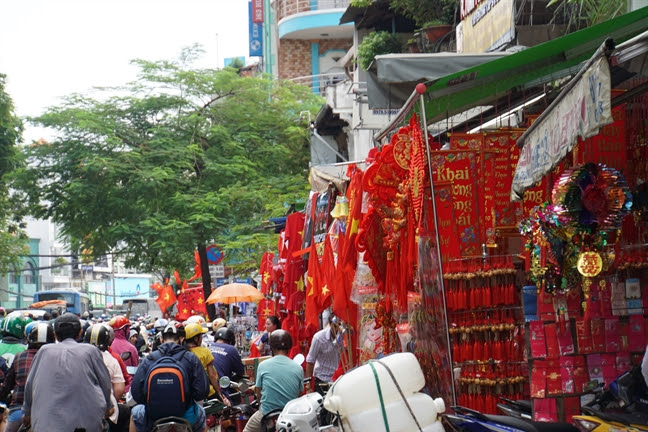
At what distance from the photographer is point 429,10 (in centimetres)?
2334

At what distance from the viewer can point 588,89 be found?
5555mm

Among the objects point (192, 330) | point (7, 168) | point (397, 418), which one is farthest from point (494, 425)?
point (7, 168)

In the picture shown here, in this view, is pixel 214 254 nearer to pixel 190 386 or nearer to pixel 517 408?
pixel 190 386

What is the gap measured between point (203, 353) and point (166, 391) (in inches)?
94.5

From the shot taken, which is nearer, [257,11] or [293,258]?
[293,258]

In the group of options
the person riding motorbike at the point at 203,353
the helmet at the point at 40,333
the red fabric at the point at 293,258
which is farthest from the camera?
the red fabric at the point at 293,258

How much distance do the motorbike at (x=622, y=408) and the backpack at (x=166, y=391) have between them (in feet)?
14.8

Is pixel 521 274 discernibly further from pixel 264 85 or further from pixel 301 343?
pixel 264 85

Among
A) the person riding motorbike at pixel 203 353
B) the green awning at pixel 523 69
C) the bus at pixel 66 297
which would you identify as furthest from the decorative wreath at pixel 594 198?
the bus at pixel 66 297

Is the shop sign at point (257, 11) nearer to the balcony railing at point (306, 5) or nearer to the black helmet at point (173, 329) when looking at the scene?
the balcony railing at point (306, 5)

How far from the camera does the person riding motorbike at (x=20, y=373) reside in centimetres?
1062

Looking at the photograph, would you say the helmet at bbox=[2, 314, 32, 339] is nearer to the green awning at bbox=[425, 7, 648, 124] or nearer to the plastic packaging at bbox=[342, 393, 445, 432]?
the green awning at bbox=[425, 7, 648, 124]

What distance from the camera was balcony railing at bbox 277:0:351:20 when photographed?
149 feet

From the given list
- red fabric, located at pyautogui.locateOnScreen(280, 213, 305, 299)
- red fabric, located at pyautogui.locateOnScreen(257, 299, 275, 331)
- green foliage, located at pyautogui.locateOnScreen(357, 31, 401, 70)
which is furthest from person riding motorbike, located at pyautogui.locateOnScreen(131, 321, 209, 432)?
green foliage, located at pyautogui.locateOnScreen(357, 31, 401, 70)
